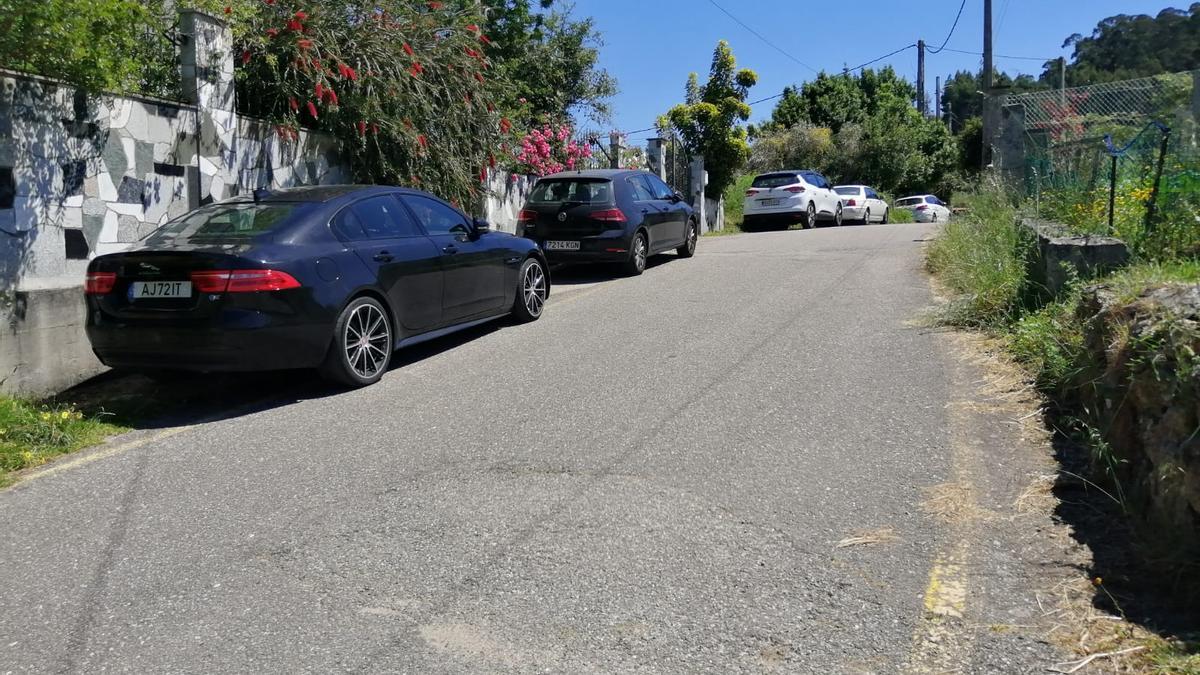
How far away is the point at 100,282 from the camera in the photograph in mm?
6574

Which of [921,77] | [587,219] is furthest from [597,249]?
[921,77]

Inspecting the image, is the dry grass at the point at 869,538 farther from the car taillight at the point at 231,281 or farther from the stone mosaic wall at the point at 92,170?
the stone mosaic wall at the point at 92,170

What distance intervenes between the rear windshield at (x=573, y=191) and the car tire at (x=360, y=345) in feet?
19.7

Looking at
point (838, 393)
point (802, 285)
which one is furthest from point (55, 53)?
point (802, 285)

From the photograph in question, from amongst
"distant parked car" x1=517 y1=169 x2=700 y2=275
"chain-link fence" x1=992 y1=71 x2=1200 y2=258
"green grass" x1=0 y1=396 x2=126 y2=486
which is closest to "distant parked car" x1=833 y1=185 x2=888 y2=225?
"chain-link fence" x1=992 y1=71 x2=1200 y2=258

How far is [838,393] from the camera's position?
6434mm

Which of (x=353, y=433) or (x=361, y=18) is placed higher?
(x=361, y=18)

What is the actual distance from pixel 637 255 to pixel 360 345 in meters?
6.85

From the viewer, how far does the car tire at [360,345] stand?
22.4 feet

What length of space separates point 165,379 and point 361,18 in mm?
5857

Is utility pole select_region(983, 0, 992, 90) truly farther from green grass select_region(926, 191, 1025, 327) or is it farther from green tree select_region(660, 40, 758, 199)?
green grass select_region(926, 191, 1025, 327)

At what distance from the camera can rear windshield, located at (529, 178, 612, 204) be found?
1302cm

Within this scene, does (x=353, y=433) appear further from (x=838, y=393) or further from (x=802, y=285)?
(x=802, y=285)

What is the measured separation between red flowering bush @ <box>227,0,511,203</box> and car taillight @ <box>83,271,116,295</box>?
3.97 metres
